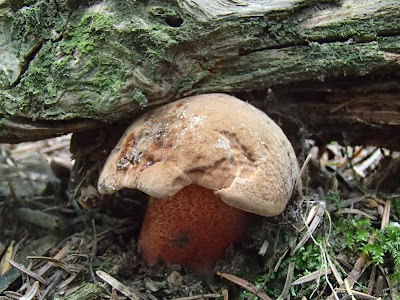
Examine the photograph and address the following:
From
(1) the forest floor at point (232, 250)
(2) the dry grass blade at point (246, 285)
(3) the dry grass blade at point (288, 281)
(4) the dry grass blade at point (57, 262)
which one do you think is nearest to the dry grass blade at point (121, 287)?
(1) the forest floor at point (232, 250)

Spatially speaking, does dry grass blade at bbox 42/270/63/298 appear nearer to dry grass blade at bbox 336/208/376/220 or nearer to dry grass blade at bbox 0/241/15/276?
dry grass blade at bbox 0/241/15/276

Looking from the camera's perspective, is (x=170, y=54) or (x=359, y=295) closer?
(x=359, y=295)

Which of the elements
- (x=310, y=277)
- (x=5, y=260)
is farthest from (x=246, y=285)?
(x=5, y=260)

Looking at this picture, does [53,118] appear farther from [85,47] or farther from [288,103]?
[288,103]

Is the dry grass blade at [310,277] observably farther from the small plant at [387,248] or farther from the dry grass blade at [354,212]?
the dry grass blade at [354,212]

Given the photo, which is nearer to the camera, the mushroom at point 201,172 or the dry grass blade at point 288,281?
the mushroom at point 201,172

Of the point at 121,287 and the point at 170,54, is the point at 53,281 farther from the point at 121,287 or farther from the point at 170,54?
the point at 170,54
